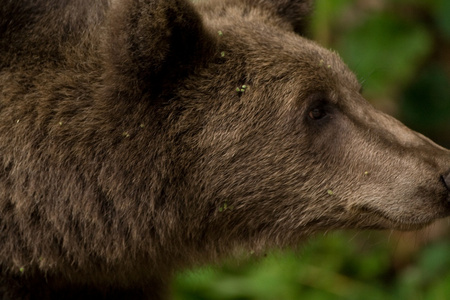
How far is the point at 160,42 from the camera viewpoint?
14.2ft

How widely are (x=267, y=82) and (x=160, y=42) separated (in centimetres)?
68

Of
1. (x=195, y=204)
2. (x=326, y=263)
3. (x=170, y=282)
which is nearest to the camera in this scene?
(x=195, y=204)

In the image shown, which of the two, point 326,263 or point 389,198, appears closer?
point 389,198

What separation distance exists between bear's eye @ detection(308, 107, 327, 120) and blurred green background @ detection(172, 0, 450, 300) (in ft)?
6.83

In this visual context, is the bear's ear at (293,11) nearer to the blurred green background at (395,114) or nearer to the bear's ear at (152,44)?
the bear's ear at (152,44)

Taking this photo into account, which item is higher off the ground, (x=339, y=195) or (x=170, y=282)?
(x=339, y=195)

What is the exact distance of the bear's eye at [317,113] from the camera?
4.73 m

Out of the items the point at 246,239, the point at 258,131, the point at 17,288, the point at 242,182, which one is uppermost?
the point at 258,131

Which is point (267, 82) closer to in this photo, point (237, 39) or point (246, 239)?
point (237, 39)

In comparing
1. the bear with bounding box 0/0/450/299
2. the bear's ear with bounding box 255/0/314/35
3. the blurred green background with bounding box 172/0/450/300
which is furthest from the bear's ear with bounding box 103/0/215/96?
the blurred green background with bounding box 172/0/450/300

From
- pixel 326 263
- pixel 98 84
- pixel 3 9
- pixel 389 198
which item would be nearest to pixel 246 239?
pixel 389 198

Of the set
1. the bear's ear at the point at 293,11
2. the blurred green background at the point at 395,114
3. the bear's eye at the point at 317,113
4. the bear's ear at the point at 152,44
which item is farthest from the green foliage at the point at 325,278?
the bear's ear at the point at 152,44

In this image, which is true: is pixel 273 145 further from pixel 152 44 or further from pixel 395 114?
pixel 395 114

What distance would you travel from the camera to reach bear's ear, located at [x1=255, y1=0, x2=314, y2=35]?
5.34 meters
